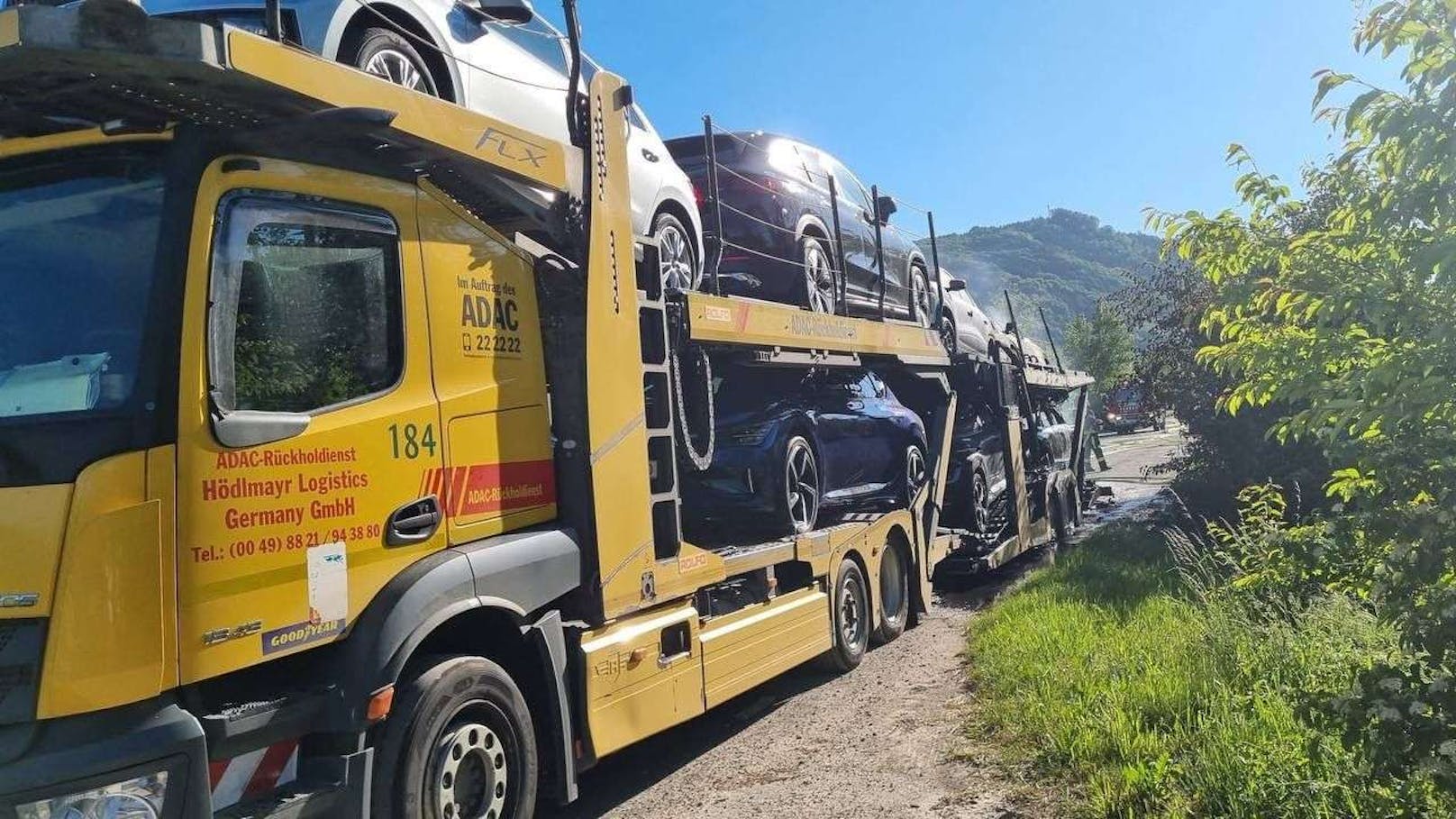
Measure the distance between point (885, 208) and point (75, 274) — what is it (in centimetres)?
781

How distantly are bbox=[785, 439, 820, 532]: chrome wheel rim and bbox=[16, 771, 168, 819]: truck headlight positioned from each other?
456 centimetres

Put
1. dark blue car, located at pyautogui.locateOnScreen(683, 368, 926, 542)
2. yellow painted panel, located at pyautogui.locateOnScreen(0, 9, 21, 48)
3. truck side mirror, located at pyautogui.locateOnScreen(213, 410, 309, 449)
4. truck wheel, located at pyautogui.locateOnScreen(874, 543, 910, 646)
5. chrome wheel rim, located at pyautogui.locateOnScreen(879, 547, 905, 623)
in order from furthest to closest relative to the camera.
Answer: chrome wheel rim, located at pyautogui.locateOnScreen(879, 547, 905, 623) < truck wheel, located at pyautogui.locateOnScreen(874, 543, 910, 646) < dark blue car, located at pyautogui.locateOnScreen(683, 368, 926, 542) < truck side mirror, located at pyautogui.locateOnScreen(213, 410, 309, 449) < yellow painted panel, located at pyautogui.locateOnScreen(0, 9, 21, 48)

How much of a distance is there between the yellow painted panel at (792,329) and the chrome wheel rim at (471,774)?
2637 mm

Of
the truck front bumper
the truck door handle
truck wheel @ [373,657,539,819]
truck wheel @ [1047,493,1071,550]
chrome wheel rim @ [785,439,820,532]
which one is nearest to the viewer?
the truck front bumper

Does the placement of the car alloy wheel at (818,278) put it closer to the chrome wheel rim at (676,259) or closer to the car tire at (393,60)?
the chrome wheel rim at (676,259)

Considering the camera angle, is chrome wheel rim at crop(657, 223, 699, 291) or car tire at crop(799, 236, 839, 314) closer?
chrome wheel rim at crop(657, 223, 699, 291)

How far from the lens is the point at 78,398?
2836mm

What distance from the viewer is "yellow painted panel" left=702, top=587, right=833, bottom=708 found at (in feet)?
18.3

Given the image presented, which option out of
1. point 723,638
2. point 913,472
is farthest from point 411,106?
point 913,472

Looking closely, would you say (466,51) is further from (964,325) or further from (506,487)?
(964,325)

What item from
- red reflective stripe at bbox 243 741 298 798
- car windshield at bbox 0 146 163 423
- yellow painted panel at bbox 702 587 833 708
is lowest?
yellow painted panel at bbox 702 587 833 708

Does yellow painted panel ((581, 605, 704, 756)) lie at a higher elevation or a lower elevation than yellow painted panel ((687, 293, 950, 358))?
lower

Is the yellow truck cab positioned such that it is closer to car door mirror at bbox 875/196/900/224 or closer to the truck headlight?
the truck headlight

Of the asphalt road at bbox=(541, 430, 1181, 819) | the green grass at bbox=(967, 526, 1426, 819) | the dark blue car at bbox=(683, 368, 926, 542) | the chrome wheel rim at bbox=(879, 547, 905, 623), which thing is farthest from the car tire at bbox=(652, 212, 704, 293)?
the chrome wheel rim at bbox=(879, 547, 905, 623)
